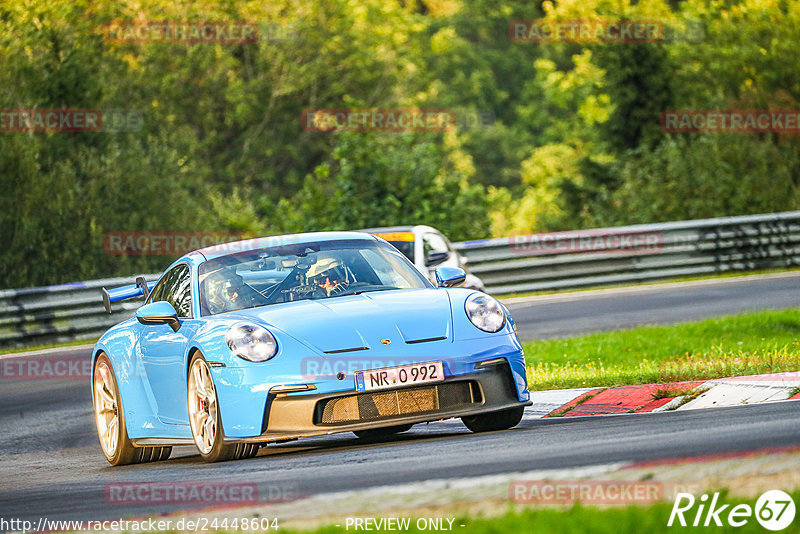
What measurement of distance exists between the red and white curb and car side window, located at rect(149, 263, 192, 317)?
2728mm

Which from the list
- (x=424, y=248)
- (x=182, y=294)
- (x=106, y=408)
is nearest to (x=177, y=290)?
(x=182, y=294)

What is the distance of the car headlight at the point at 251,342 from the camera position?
8.31 meters

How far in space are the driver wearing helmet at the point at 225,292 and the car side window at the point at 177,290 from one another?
0.18 m

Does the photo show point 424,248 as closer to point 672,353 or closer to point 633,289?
point 672,353

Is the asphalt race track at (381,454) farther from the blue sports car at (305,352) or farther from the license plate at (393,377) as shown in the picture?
the license plate at (393,377)

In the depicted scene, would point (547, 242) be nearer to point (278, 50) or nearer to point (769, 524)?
point (769, 524)

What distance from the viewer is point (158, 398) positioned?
9.41 m

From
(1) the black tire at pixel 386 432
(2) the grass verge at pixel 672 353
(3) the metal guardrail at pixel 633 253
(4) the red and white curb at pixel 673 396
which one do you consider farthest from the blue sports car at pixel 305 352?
(3) the metal guardrail at pixel 633 253

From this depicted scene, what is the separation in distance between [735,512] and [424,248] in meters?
13.7

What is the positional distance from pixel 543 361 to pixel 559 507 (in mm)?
9107

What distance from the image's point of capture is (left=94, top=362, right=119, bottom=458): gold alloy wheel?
10.2 meters

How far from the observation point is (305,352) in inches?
325

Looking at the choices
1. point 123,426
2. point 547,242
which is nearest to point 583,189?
point 547,242

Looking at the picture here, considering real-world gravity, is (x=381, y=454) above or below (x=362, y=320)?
below
